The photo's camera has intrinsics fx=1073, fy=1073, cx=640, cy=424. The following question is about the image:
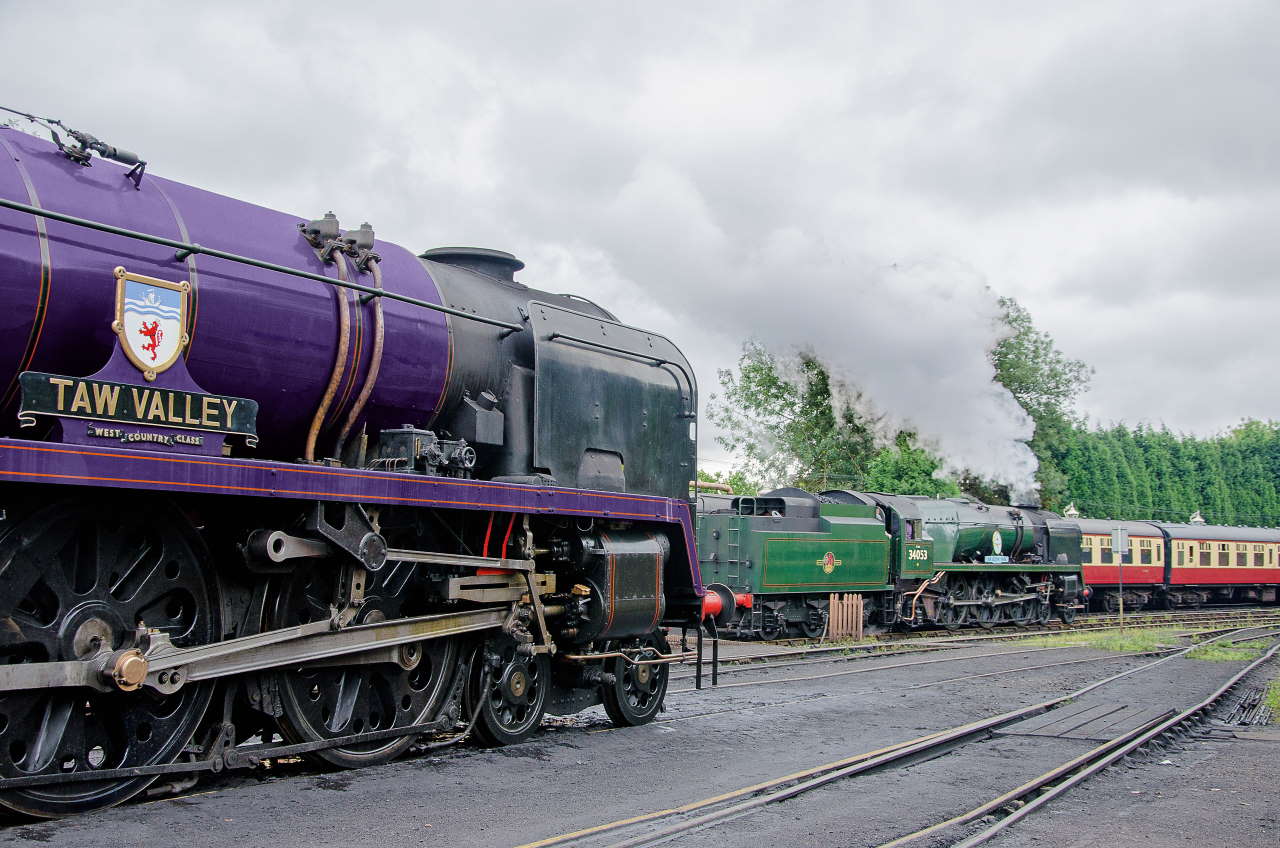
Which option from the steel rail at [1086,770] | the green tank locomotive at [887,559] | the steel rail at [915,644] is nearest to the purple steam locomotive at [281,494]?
the steel rail at [1086,770]

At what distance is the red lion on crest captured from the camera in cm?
527

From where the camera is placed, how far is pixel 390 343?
6.75 m

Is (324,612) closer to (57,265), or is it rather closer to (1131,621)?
(57,265)

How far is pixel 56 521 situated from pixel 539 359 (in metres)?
3.53

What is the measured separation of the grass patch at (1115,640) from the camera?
19.0 meters

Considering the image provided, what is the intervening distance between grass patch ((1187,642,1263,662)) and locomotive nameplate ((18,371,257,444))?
16329 millimetres

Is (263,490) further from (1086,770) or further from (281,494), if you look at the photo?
(1086,770)

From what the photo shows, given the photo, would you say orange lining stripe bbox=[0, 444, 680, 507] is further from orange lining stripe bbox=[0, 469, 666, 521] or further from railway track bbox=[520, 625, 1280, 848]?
railway track bbox=[520, 625, 1280, 848]

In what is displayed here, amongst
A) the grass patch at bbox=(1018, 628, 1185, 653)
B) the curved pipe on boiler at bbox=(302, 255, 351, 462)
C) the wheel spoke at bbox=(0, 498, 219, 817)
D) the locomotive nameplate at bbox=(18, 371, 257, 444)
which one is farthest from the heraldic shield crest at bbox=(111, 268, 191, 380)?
the grass patch at bbox=(1018, 628, 1185, 653)

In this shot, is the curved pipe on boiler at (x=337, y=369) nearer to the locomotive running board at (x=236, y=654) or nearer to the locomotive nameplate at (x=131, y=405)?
the locomotive nameplate at (x=131, y=405)

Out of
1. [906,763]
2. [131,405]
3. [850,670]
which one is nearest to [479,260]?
[131,405]

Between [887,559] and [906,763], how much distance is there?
15.0 m

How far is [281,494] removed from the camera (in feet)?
18.6

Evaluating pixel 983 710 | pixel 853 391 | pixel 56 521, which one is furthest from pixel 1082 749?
pixel 853 391
